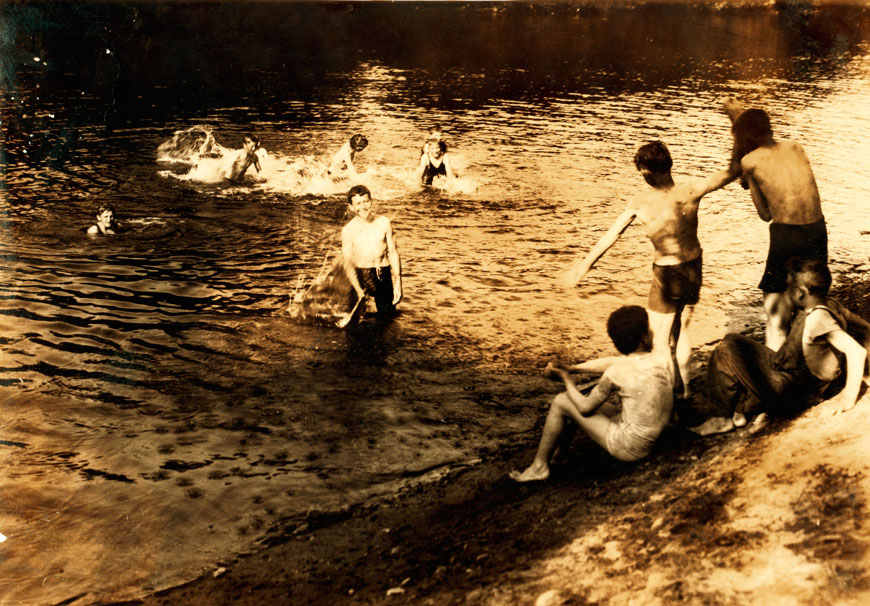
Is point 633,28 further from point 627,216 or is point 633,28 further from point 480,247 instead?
point 627,216

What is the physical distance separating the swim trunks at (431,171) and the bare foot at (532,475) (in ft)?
32.3

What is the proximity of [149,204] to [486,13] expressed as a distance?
42866 millimetres

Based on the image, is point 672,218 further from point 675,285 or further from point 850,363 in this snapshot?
point 850,363

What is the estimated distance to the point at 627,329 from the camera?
16.3 feet

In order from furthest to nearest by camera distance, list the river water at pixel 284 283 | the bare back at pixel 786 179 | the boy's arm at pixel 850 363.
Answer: the river water at pixel 284 283 < the bare back at pixel 786 179 < the boy's arm at pixel 850 363

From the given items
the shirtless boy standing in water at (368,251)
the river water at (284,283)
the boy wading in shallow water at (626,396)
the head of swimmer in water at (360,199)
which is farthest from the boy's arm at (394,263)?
the boy wading in shallow water at (626,396)

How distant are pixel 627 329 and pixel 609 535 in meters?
1.31

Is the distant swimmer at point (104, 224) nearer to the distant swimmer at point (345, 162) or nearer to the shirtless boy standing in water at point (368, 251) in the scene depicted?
the distant swimmer at point (345, 162)

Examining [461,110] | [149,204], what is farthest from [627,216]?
[461,110]

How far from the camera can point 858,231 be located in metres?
12.4

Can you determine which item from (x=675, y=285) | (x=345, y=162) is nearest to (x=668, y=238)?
(x=675, y=285)

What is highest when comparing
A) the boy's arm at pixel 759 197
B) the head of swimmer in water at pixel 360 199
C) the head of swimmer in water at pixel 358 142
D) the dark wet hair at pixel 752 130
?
the dark wet hair at pixel 752 130

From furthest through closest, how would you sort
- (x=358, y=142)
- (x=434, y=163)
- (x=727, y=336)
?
1. (x=434, y=163)
2. (x=358, y=142)
3. (x=727, y=336)

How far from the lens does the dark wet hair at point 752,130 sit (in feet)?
19.0
